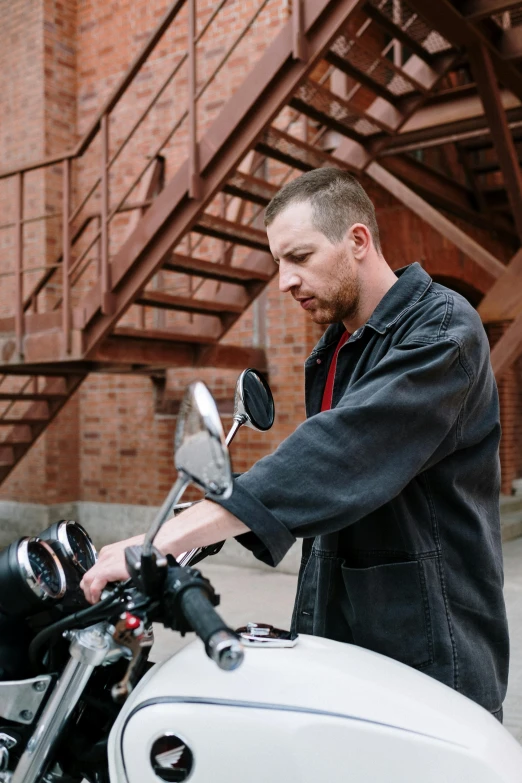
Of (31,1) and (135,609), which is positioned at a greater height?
(31,1)

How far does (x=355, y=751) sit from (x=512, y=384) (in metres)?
8.94

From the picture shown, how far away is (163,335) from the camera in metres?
5.19

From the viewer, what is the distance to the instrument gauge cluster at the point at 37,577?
3.74ft

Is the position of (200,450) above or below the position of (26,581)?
above

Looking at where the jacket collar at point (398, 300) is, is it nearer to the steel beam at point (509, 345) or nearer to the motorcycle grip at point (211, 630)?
the motorcycle grip at point (211, 630)

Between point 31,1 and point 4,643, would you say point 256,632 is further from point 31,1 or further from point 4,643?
point 31,1

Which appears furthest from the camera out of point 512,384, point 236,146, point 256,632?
point 512,384

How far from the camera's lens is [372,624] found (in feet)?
4.21

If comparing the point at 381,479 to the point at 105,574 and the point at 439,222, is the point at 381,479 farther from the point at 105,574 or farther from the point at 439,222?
the point at 439,222

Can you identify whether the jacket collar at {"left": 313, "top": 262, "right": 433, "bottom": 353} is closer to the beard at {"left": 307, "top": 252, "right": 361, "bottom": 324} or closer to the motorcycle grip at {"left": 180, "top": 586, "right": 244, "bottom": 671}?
the beard at {"left": 307, "top": 252, "right": 361, "bottom": 324}

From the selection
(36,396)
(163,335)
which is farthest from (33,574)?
(36,396)

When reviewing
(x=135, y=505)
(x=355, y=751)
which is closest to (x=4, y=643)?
(x=355, y=751)

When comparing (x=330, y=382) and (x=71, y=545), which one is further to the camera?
(x=330, y=382)

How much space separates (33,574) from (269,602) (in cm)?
430
